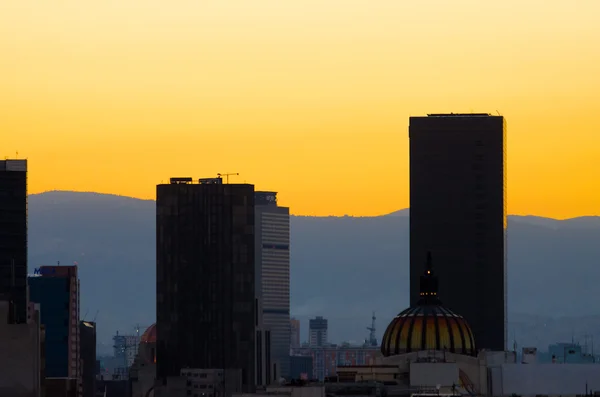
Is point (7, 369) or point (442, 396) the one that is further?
point (442, 396)

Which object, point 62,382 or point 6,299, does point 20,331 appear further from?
point 62,382

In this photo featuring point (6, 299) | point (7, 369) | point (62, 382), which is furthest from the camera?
point (62, 382)

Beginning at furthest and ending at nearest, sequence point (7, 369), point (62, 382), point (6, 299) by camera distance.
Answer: point (62, 382)
point (6, 299)
point (7, 369)

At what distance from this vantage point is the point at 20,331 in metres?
151

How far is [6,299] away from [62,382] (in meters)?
Result: 22.9

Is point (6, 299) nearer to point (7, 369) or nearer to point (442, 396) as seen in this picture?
point (7, 369)

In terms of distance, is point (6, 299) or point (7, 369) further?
point (6, 299)

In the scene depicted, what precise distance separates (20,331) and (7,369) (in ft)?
8.03

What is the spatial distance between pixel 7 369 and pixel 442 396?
52071mm

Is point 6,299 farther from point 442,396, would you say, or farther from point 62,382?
point 442,396

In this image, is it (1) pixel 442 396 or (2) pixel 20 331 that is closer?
(2) pixel 20 331

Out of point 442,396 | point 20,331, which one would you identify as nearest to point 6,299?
point 20,331

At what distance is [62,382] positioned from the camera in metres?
185

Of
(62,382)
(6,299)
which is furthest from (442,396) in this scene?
(6,299)
